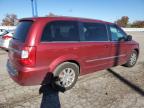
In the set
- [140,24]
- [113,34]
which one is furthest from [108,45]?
[140,24]

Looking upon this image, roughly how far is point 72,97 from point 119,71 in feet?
9.63

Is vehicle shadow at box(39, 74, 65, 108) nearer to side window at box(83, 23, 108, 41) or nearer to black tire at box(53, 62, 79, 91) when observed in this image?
black tire at box(53, 62, 79, 91)

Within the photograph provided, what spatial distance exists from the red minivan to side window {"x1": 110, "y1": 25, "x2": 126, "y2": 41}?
107mm

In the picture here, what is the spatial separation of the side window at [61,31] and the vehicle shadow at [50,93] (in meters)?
0.93

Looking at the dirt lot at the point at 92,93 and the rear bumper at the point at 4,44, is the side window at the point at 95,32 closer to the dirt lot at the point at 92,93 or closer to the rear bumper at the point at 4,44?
the dirt lot at the point at 92,93

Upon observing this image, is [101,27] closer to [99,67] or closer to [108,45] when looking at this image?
[108,45]

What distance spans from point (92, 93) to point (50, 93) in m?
1.07

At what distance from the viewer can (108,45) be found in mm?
6027

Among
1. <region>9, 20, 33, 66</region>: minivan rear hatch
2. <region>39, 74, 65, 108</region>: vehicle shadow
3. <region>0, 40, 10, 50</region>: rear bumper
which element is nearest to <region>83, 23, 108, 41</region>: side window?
<region>39, 74, 65, 108</region>: vehicle shadow

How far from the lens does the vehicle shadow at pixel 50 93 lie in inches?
167

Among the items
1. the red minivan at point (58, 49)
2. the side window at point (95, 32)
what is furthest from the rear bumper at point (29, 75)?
the side window at point (95, 32)

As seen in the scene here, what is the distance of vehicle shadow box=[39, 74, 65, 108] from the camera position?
4.23 meters

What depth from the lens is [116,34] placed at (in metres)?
6.58

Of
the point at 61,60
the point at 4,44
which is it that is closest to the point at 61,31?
the point at 61,60
